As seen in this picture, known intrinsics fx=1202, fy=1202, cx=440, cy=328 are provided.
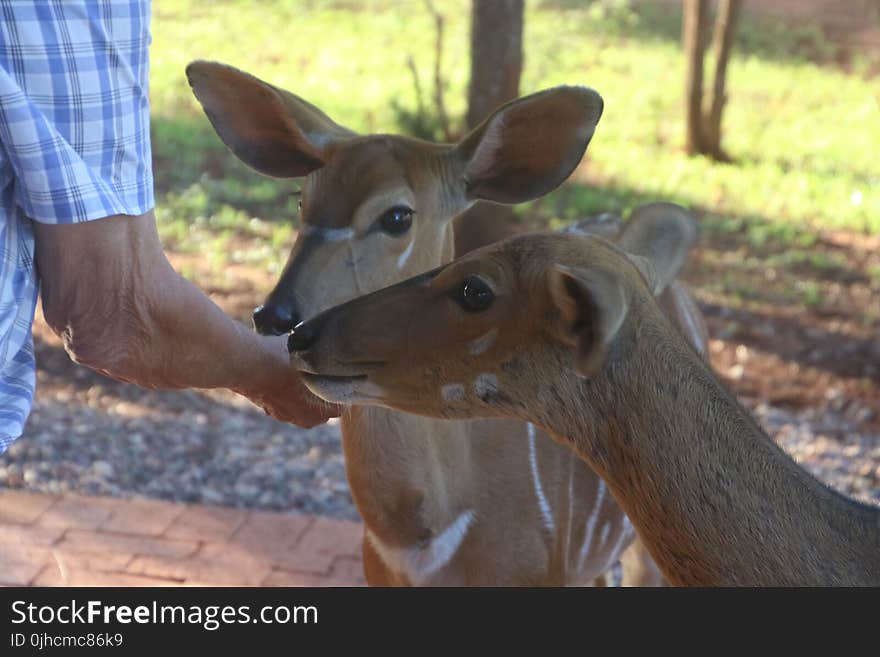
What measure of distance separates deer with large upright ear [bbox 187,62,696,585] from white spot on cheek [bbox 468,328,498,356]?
0.57 m

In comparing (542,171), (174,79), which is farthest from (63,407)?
(174,79)

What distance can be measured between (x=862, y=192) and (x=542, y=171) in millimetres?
6548

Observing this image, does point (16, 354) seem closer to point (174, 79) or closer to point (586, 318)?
point (586, 318)

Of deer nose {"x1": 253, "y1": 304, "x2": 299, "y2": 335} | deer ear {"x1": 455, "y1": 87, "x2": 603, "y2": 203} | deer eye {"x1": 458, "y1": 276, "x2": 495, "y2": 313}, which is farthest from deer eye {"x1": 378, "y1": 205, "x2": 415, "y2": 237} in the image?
deer eye {"x1": 458, "y1": 276, "x2": 495, "y2": 313}

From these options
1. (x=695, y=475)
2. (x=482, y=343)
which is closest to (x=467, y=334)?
(x=482, y=343)

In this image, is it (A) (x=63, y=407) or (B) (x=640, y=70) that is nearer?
(A) (x=63, y=407)

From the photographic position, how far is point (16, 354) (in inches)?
86.7

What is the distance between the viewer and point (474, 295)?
2266 mm

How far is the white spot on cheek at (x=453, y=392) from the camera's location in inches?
91.6

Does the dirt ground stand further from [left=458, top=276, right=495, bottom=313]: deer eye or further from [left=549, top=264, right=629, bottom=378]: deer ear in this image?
[left=549, top=264, right=629, bottom=378]: deer ear

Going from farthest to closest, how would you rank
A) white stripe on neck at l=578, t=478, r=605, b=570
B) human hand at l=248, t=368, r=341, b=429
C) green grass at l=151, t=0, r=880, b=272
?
green grass at l=151, t=0, r=880, b=272 → white stripe on neck at l=578, t=478, r=605, b=570 → human hand at l=248, t=368, r=341, b=429

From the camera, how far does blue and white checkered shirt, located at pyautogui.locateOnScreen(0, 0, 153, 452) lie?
1.93m

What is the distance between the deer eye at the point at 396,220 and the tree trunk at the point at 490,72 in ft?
12.9

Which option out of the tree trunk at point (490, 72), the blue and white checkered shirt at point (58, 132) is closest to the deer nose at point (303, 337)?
the blue and white checkered shirt at point (58, 132)
